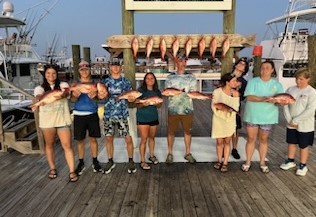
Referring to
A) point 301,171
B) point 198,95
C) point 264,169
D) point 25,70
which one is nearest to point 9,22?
point 25,70

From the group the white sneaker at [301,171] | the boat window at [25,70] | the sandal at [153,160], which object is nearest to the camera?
the white sneaker at [301,171]

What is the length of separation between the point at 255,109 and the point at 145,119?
1.77m

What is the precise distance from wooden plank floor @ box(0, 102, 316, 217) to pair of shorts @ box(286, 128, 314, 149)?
A: 54 cm

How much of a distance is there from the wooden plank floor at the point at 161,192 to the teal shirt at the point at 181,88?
3.36 feet

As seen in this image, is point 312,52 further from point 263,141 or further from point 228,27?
point 263,141

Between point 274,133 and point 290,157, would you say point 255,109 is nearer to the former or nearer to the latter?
point 290,157

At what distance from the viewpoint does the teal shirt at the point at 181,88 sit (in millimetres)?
4816

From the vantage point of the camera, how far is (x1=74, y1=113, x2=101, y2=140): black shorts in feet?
14.5

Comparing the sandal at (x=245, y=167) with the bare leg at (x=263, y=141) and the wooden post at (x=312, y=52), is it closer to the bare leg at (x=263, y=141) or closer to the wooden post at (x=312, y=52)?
the bare leg at (x=263, y=141)

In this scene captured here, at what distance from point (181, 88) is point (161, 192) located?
1762mm

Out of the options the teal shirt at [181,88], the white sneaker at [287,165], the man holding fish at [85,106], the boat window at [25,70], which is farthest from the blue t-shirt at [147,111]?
the boat window at [25,70]

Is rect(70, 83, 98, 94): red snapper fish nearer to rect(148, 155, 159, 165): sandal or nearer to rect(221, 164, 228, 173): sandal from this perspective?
rect(148, 155, 159, 165): sandal

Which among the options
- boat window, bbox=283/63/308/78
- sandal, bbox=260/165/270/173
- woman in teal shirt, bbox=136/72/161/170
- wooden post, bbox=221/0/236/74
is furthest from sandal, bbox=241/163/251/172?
boat window, bbox=283/63/308/78

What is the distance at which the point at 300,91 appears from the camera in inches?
175
